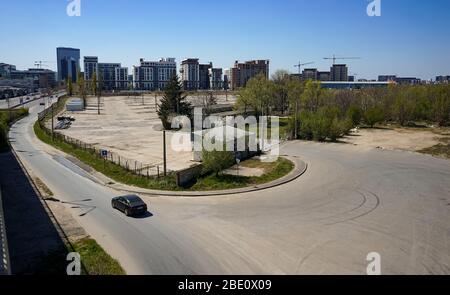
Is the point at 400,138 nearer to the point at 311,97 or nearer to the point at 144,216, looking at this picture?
the point at 311,97

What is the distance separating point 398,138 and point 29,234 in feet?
147

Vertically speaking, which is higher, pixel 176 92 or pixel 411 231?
pixel 176 92

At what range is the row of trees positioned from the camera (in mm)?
61031

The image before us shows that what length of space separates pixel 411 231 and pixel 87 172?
22.9 m

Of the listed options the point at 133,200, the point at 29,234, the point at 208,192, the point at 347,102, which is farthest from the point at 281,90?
the point at 29,234

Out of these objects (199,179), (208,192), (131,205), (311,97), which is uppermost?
(311,97)

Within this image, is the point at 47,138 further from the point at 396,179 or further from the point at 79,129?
the point at 396,179

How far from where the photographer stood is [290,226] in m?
18.9

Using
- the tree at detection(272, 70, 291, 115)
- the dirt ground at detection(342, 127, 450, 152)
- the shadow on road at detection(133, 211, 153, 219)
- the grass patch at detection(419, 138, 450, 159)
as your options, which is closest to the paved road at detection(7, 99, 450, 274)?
the shadow on road at detection(133, 211, 153, 219)

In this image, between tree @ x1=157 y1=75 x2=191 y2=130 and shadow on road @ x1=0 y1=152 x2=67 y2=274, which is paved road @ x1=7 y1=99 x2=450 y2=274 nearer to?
shadow on road @ x1=0 y1=152 x2=67 y2=274

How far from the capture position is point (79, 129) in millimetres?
58875

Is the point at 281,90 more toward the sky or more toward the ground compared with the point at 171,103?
more toward the sky

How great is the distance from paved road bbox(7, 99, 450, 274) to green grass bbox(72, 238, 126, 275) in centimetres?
37

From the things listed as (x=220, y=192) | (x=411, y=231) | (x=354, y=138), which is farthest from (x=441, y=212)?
(x=354, y=138)
